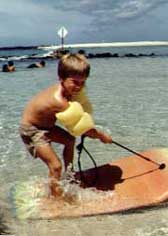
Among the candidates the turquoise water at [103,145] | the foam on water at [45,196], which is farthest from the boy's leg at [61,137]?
the turquoise water at [103,145]

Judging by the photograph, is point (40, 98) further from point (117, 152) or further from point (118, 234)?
point (117, 152)

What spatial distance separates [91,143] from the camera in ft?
32.1

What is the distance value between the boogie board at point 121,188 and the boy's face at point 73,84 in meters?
1.24

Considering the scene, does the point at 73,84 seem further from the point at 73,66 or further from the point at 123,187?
the point at 123,187

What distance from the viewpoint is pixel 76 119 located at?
5.83 meters

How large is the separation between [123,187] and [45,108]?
1.34 meters

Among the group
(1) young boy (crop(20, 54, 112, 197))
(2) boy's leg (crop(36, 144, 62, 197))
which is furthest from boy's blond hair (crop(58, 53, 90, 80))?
(2) boy's leg (crop(36, 144, 62, 197))

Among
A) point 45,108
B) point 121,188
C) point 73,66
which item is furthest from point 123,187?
point 73,66

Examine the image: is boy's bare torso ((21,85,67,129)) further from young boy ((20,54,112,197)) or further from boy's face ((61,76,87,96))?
boy's face ((61,76,87,96))

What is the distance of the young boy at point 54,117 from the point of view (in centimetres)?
569

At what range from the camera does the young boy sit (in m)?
5.69

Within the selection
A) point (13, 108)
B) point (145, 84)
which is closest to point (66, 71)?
point (13, 108)

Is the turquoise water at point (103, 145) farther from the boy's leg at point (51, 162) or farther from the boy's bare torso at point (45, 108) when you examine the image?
the boy's bare torso at point (45, 108)

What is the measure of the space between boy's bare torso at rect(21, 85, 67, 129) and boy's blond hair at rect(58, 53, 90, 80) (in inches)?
9.4
